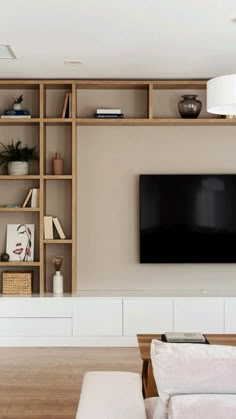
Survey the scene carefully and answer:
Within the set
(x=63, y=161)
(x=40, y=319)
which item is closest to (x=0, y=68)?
(x=63, y=161)

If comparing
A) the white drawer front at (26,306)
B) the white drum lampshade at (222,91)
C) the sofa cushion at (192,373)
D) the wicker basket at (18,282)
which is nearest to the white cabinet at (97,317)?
the white drawer front at (26,306)

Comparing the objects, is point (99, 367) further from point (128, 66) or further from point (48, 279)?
point (128, 66)

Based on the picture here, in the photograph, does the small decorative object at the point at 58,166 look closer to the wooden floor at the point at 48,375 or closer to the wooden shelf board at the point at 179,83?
the wooden shelf board at the point at 179,83

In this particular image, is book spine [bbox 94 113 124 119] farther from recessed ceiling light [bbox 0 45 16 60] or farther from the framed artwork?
the framed artwork

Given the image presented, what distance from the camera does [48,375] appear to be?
15.7ft

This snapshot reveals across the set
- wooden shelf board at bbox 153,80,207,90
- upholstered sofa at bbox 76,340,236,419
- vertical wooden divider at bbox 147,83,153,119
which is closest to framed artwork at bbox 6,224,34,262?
vertical wooden divider at bbox 147,83,153,119

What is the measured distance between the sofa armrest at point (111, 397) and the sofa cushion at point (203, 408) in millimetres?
240

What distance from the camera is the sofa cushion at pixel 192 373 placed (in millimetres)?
2135

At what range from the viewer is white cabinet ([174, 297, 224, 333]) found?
578cm

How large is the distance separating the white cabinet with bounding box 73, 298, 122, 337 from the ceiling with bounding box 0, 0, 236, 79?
220 cm

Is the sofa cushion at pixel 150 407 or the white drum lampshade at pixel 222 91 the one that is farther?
the white drum lampshade at pixel 222 91

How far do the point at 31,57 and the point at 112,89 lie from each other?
1.32 metres

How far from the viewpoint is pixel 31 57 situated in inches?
200

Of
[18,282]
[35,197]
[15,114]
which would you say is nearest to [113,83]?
[15,114]
